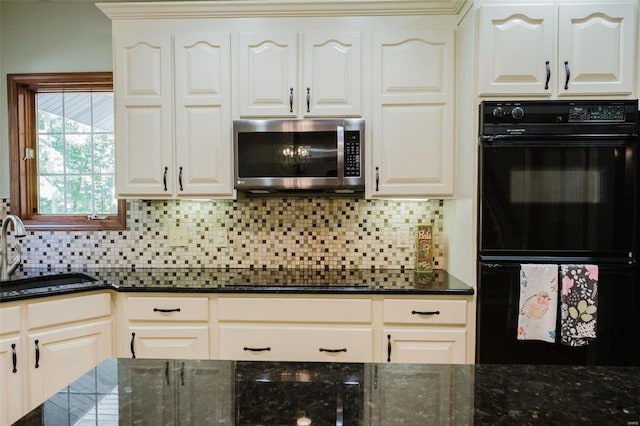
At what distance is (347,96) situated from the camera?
7.57ft

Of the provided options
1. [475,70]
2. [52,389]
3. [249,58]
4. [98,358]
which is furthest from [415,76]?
[52,389]

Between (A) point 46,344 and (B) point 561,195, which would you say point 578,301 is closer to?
(B) point 561,195

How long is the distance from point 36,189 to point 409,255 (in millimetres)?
2572

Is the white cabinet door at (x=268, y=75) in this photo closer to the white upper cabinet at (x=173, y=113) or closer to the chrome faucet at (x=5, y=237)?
the white upper cabinet at (x=173, y=113)

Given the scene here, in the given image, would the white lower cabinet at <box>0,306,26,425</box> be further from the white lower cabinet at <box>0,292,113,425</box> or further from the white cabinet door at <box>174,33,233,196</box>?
the white cabinet door at <box>174,33,233,196</box>

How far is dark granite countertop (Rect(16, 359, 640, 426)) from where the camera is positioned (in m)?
0.70

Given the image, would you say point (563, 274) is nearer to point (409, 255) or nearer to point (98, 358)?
point (409, 255)

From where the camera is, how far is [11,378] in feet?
6.49

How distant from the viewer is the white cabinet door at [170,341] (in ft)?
7.00

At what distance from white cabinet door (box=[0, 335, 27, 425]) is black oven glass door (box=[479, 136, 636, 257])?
2408mm

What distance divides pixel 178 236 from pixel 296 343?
3.74 ft

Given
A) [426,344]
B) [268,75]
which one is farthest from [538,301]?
[268,75]

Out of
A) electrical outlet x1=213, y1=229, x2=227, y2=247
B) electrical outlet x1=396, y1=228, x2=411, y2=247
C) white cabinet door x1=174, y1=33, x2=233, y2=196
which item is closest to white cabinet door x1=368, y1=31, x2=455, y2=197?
electrical outlet x1=396, y1=228, x2=411, y2=247

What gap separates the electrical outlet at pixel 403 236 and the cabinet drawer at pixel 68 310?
174 centimetres
